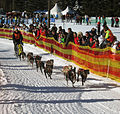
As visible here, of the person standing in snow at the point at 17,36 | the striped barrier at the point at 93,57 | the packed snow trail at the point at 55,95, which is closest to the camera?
the packed snow trail at the point at 55,95

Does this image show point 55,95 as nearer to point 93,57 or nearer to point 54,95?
point 54,95

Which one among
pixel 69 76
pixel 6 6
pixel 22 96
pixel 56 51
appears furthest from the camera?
pixel 6 6

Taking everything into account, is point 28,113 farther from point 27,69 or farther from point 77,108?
point 27,69

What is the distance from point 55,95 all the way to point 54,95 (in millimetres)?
30

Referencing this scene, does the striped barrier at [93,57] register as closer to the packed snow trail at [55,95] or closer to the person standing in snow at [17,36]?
the packed snow trail at [55,95]

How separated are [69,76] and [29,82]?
1.56 metres

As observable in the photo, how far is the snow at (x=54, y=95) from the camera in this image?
20.9 feet

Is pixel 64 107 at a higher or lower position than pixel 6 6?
lower

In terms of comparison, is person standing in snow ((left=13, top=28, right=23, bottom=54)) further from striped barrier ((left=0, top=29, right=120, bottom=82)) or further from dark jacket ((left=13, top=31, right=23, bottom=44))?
striped barrier ((left=0, top=29, right=120, bottom=82))

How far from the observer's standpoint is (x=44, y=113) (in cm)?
603

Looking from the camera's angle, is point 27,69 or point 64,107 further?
point 27,69

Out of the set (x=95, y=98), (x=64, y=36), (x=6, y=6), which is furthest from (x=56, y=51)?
(x=6, y=6)

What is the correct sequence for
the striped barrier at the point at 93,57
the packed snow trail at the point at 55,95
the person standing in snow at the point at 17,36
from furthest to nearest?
1. the person standing in snow at the point at 17,36
2. the striped barrier at the point at 93,57
3. the packed snow trail at the point at 55,95

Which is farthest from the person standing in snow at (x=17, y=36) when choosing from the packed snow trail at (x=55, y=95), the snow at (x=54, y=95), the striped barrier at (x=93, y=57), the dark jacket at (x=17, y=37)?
the packed snow trail at (x=55, y=95)
